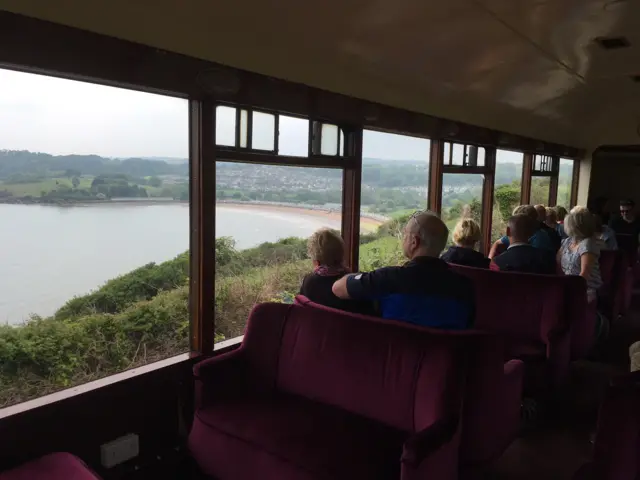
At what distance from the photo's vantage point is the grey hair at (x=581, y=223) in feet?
12.5

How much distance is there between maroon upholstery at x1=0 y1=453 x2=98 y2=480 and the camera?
1.94 meters

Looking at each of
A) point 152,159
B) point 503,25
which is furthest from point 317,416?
point 503,25

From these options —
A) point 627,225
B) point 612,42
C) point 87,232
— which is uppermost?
point 612,42

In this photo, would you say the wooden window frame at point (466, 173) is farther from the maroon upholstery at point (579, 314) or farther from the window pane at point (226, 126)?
the window pane at point (226, 126)

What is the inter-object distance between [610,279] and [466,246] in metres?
1.86

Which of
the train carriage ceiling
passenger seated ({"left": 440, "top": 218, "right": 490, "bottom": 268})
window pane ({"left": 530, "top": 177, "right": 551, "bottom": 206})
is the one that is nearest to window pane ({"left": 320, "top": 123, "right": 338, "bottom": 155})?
the train carriage ceiling

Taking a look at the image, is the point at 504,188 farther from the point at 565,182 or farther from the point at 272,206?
the point at 272,206

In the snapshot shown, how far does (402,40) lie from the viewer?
10.4 ft

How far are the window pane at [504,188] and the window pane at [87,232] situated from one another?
14.7 feet

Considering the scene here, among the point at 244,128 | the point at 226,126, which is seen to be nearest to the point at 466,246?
the point at 244,128

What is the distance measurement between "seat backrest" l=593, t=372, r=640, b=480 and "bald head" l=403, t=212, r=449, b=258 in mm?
945

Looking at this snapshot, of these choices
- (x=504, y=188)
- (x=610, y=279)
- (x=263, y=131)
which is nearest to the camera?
(x=263, y=131)

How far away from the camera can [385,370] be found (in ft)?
7.41

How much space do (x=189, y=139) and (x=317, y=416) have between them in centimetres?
152
